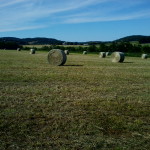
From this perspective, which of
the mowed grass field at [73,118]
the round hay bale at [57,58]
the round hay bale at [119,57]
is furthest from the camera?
the round hay bale at [119,57]

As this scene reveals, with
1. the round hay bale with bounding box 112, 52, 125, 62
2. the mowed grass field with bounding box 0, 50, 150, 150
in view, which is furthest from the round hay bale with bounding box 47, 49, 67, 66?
the mowed grass field with bounding box 0, 50, 150, 150

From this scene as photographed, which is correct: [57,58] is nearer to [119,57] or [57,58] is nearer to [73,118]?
[119,57]

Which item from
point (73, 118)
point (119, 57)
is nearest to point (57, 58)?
point (119, 57)

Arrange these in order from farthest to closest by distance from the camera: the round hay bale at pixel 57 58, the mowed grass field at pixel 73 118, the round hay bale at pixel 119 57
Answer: the round hay bale at pixel 119 57
the round hay bale at pixel 57 58
the mowed grass field at pixel 73 118

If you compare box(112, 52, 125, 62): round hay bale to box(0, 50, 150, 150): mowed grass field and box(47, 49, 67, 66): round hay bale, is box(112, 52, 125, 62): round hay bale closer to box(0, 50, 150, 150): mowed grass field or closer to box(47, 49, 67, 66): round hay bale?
box(47, 49, 67, 66): round hay bale

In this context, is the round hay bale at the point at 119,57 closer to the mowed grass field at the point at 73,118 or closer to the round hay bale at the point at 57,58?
the round hay bale at the point at 57,58

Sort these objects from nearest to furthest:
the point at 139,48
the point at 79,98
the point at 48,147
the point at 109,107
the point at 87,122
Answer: the point at 48,147 → the point at 87,122 → the point at 109,107 → the point at 79,98 → the point at 139,48

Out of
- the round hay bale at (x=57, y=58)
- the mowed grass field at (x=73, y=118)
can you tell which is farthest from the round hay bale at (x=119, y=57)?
the mowed grass field at (x=73, y=118)

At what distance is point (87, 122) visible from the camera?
7.82 m

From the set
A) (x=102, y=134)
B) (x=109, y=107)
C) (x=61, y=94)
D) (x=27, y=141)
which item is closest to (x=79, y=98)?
(x=61, y=94)

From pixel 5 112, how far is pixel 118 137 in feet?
11.4

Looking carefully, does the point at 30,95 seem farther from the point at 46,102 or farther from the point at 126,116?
the point at 126,116

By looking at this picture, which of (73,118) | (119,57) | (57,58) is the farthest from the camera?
(119,57)

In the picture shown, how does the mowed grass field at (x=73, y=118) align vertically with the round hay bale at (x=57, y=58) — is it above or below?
below
